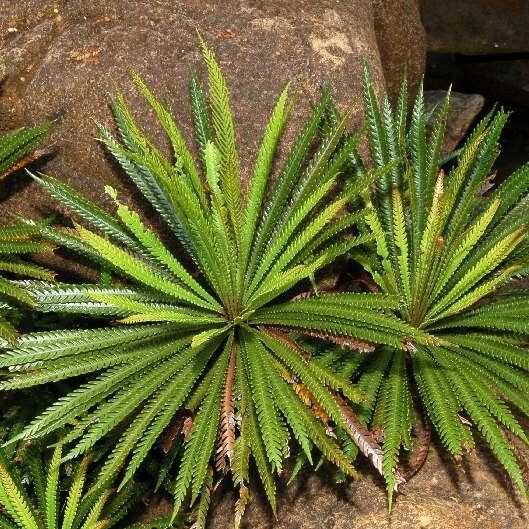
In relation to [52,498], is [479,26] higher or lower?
higher

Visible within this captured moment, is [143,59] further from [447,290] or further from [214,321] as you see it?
[447,290]

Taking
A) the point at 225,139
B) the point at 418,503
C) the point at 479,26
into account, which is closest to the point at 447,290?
the point at 418,503

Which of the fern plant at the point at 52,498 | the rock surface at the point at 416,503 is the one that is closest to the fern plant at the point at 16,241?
the fern plant at the point at 52,498

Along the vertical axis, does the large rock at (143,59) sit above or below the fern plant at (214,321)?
above

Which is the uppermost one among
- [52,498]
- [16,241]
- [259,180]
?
[259,180]

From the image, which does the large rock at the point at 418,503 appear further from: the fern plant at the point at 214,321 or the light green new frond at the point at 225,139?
the light green new frond at the point at 225,139

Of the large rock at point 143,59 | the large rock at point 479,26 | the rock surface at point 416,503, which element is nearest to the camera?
the rock surface at point 416,503
